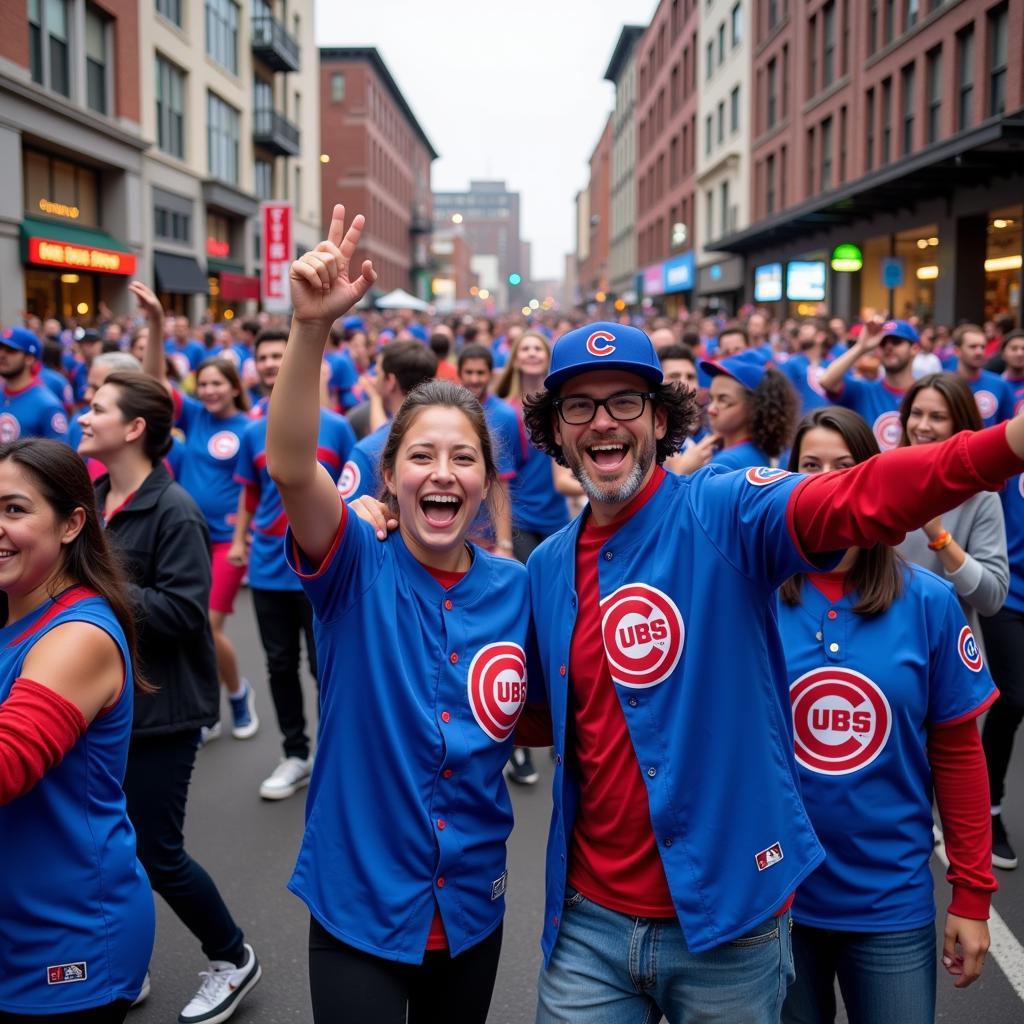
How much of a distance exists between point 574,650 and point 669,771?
1.11ft

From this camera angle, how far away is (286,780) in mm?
5824

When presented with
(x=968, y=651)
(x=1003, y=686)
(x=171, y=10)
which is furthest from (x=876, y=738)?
(x=171, y=10)

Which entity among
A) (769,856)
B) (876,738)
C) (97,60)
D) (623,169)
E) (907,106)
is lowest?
(769,856)

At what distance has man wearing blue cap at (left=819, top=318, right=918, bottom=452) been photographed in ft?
24.5

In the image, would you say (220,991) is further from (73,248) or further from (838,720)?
(73,248)

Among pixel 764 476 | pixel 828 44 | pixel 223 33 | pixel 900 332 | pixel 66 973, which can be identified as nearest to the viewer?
pixel 764 476

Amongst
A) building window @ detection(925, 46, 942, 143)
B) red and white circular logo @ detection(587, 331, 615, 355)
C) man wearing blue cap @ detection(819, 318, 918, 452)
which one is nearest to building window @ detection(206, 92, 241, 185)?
building window @ detection(925, 46, 942, 143)

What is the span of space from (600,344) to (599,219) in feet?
351

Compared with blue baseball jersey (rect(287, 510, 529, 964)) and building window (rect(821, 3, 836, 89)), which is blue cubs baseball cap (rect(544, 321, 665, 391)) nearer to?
blue baseball jersey (rect(287, 510, 529, 964))

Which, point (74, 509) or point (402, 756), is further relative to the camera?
point (74, 509)

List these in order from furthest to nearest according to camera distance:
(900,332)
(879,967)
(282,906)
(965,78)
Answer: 1. (965,78)
2. (900,332)
3. (282,906)
4. (879,967)

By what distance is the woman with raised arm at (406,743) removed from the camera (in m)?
2.30

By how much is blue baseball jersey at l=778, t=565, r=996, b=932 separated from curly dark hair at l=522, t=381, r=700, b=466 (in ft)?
1.96

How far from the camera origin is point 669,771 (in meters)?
2.24
